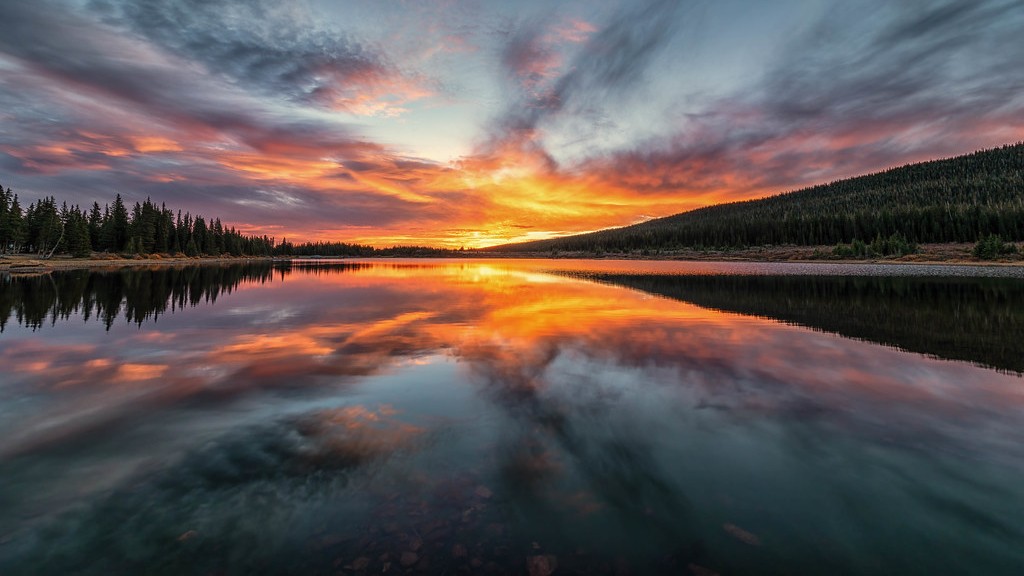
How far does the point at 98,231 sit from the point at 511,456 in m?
137

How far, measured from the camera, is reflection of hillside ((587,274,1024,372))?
53.1 ft

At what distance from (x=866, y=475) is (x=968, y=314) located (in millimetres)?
Answer: 25873

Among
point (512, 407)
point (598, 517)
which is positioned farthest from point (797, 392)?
point (598, 517)

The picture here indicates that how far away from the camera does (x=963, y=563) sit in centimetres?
490

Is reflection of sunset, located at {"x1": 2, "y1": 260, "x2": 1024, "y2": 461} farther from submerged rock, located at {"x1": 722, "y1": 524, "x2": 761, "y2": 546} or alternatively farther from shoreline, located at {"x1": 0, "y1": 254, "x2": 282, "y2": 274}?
shoreline, located at {"x1": 0, "y1": 254, "x2": 282, "y2": 274}

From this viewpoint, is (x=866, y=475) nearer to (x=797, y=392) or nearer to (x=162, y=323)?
(x=797, y=392)

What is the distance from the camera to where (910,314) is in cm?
2405

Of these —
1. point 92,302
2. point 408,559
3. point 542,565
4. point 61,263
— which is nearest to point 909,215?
point 542,565

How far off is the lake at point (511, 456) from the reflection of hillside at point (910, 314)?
17.1 inches

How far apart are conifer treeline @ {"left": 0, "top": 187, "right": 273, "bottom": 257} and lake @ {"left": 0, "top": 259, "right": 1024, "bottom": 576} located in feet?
328

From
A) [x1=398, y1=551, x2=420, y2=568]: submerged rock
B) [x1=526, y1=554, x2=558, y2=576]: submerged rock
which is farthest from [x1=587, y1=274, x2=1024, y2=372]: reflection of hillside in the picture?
[x1=398, y1=551, x2=420, y2=568]: submerged rock

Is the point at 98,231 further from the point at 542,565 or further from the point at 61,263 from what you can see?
the point at 542,565

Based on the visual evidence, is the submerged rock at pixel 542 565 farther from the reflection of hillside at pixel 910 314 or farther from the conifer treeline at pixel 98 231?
the conifer treeline at pixel 98 231

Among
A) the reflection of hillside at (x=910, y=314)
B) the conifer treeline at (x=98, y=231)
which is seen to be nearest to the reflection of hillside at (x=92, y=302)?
the reflection of hillside at (x=910, y=314)
